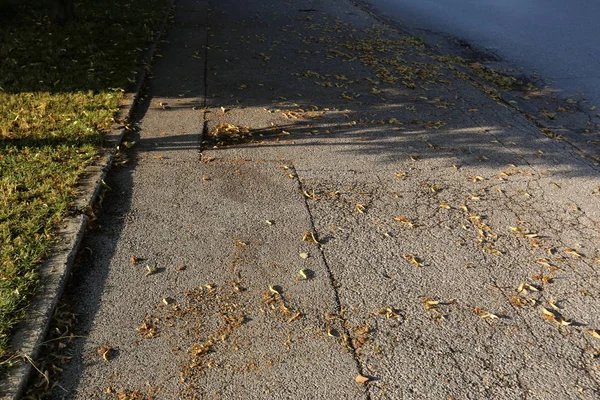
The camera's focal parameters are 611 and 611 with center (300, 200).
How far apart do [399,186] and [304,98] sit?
2754 millimetres

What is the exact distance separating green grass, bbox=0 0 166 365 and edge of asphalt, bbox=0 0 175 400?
6 centimetres

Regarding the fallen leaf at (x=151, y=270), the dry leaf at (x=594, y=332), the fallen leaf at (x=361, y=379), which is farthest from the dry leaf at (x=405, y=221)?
the fallen leaf at (x=151, y=270)

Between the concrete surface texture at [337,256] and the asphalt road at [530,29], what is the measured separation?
8.93 feet

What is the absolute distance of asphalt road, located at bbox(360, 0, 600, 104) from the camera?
10078 mm

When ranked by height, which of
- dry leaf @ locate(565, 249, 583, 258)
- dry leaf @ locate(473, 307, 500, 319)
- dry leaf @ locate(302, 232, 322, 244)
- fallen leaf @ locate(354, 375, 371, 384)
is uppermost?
fallen leaf @ locate(354, 375, 371, 384)

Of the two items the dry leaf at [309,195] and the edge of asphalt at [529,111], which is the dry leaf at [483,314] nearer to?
the dry leaf at [309,195]

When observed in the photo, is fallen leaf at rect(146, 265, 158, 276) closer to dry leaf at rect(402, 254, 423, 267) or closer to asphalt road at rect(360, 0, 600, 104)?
dry leaf at rect(402, 254, 423, 267)

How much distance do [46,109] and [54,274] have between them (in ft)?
11.2

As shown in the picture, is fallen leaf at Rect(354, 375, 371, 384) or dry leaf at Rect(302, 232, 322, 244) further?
dry leaf at Rect(302, 232, 322, 244)

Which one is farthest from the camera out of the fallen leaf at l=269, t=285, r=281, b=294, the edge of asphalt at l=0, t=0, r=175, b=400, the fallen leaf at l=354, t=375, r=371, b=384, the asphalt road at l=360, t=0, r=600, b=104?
the asphalt road at l=360, t=0, r=600, b=104

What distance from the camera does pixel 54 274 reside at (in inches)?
153

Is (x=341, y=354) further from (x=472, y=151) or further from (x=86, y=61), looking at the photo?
(x=86, y=61)

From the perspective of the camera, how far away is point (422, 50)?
1109cm

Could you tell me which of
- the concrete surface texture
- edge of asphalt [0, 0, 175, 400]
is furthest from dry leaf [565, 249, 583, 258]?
edge of asphalt [0, 0, 175, 400]
